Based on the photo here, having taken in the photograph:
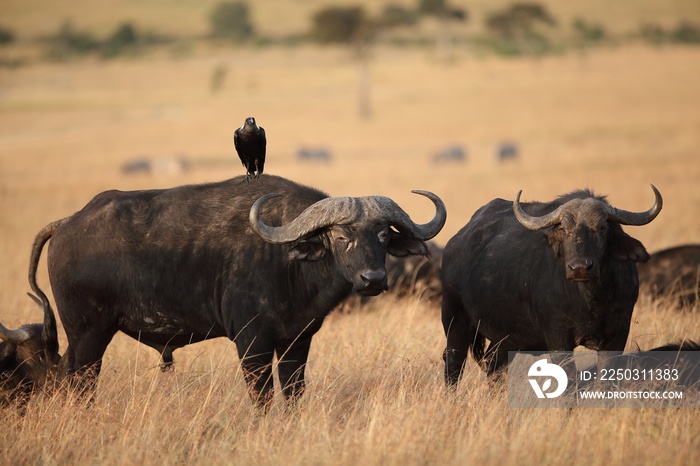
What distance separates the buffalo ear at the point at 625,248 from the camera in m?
6.36

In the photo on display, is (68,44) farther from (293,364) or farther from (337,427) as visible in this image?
(337,427)

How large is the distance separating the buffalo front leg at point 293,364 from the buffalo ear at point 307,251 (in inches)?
29.9

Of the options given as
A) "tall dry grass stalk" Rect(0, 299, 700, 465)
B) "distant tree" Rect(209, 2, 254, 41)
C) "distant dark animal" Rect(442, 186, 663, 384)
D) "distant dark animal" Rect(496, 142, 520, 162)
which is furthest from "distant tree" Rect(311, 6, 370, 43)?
"tall dry grass stalk" Rect(0, 299, 700, 465)

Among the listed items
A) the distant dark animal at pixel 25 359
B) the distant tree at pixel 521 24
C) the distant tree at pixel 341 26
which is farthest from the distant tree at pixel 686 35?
the distant dark animal at pixel 25 359

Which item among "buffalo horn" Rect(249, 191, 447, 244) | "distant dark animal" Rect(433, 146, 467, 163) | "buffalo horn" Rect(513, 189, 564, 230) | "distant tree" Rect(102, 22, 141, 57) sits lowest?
→ "distant dark animal" Rect(433, 146, 467, 163)

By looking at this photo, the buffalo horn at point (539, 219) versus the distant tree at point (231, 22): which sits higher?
the distant tree at point (231, 22)

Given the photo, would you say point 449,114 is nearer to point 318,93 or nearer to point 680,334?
point 318,93

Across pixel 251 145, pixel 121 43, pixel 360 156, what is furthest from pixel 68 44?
pixel 251 145

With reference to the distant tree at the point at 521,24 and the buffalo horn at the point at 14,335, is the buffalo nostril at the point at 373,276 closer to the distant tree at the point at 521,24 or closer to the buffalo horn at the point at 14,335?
the buffalo horn at the point at 14,335

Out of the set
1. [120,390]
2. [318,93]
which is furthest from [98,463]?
[318,93]

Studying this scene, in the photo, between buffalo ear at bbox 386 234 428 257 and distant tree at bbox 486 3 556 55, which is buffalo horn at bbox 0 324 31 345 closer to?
A: buffalo ear at bbox 386 234 428 257

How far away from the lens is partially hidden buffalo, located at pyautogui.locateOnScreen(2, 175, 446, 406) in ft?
21.2

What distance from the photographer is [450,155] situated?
121 feet

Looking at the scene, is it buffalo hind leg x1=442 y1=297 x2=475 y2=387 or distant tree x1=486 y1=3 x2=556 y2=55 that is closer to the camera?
buffalo hind leg x1=442 y1=297 x2=475 y2=387
